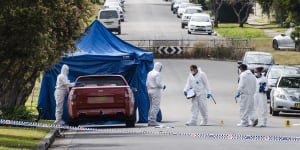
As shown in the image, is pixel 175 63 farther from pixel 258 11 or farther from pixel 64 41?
pixel 258 11

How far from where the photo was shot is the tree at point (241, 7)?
7681cm

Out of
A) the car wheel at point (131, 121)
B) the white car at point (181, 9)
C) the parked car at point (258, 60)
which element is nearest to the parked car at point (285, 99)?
the car wheel at point (131, 121)

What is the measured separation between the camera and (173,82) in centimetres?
4641

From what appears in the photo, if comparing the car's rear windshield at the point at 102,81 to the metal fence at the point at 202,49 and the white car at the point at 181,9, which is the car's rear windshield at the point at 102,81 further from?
the white car at the point at 181,9

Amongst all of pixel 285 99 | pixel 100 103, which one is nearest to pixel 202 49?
pixel 285 99

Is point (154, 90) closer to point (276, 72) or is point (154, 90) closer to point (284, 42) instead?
point (276, 72)

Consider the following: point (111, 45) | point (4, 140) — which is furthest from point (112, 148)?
point (111, 45)

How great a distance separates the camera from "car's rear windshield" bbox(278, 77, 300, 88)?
113ft

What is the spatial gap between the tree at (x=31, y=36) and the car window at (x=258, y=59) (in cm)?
1980

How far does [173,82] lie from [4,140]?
26.8m

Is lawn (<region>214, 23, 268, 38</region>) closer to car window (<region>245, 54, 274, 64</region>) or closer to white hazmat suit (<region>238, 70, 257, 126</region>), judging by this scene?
car window (<region>245, 54, 274, 64</region>)

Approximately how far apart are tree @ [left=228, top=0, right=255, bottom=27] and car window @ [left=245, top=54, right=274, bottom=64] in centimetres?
3006

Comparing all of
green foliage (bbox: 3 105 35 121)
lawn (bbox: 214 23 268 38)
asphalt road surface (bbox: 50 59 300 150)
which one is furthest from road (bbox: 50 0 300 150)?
lawn (bbox: 214 23 268 38)

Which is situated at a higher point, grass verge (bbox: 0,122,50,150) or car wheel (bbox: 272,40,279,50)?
grass verge (bbox: 0,122,50,150)
